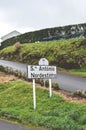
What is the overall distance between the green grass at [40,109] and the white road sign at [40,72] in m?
0.85

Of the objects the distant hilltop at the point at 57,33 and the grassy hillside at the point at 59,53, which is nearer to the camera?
the grassy hillside at the point at 59,53

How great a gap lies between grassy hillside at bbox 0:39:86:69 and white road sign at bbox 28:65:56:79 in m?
9.50

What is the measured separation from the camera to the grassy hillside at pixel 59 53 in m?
28.3

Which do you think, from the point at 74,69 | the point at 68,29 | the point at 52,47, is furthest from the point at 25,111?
the point at 68,29

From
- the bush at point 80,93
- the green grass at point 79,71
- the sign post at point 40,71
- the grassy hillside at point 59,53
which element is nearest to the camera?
the sign post at point 40,71

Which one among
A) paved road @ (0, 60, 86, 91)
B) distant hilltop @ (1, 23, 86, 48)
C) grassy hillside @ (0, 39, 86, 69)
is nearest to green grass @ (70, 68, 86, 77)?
grassy hillside @ (0, 39, 86, 69)

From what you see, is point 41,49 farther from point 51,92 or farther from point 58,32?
point 51,92

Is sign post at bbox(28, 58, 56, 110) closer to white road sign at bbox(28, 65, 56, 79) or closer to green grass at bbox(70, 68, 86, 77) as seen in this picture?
white road sign at bbox(28, 65, 56, 79)

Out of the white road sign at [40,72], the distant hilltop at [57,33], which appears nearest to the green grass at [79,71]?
the distant hilltop at [57,33]

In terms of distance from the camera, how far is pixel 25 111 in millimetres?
16500

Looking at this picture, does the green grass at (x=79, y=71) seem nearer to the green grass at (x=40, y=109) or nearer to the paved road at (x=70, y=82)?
the paved road at (x=70, y=82)

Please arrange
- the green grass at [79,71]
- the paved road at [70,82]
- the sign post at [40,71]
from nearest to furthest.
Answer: the sign post at [40,71] < the paved road at [70,82] < the green grass at [79,71]

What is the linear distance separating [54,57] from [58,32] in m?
4.77

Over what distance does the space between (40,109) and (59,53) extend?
1295 cm
